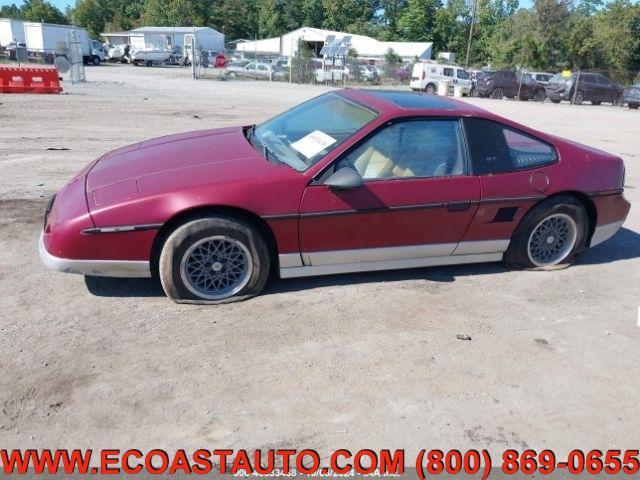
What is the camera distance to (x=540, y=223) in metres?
4.73

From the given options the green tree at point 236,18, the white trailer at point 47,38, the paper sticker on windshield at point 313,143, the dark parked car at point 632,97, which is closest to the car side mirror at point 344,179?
the paper sticker on windshield at point 313,143

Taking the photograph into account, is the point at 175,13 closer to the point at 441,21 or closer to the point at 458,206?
the point at 441,21

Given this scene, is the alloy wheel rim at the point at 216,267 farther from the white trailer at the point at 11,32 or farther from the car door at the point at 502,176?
the white trailer at the point at 11,32

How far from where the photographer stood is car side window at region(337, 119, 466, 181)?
4.12 metres

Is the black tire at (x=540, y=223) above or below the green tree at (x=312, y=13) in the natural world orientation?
below

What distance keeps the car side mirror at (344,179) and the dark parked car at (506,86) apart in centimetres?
2843

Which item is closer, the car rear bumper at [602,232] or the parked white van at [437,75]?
the car rear bumper at [602,232]

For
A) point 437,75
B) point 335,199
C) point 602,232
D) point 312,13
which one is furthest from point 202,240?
point 312,13

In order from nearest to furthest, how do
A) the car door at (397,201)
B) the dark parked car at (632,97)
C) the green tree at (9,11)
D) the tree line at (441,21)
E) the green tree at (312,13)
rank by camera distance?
the car door at (397,201)
the dark parked car at (632,97)
the tree line at (441,21)
the green tree at (312,13)
the green tree at (9,11)

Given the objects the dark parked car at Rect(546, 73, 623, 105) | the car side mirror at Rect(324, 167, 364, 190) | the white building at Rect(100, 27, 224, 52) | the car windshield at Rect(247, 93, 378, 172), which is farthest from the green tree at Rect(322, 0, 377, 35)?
the car side mirror at Rect(324, 167, 364, 190)

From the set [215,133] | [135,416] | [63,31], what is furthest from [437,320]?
[63,31]

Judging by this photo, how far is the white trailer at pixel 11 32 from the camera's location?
150 feet

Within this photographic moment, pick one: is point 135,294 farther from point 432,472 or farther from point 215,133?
point 432,472

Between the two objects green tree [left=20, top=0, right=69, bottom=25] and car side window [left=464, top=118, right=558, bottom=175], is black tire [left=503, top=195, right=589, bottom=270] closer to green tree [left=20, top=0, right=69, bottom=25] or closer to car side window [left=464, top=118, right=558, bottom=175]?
car side window [left=464, top=118, right=558, bottom=175]
